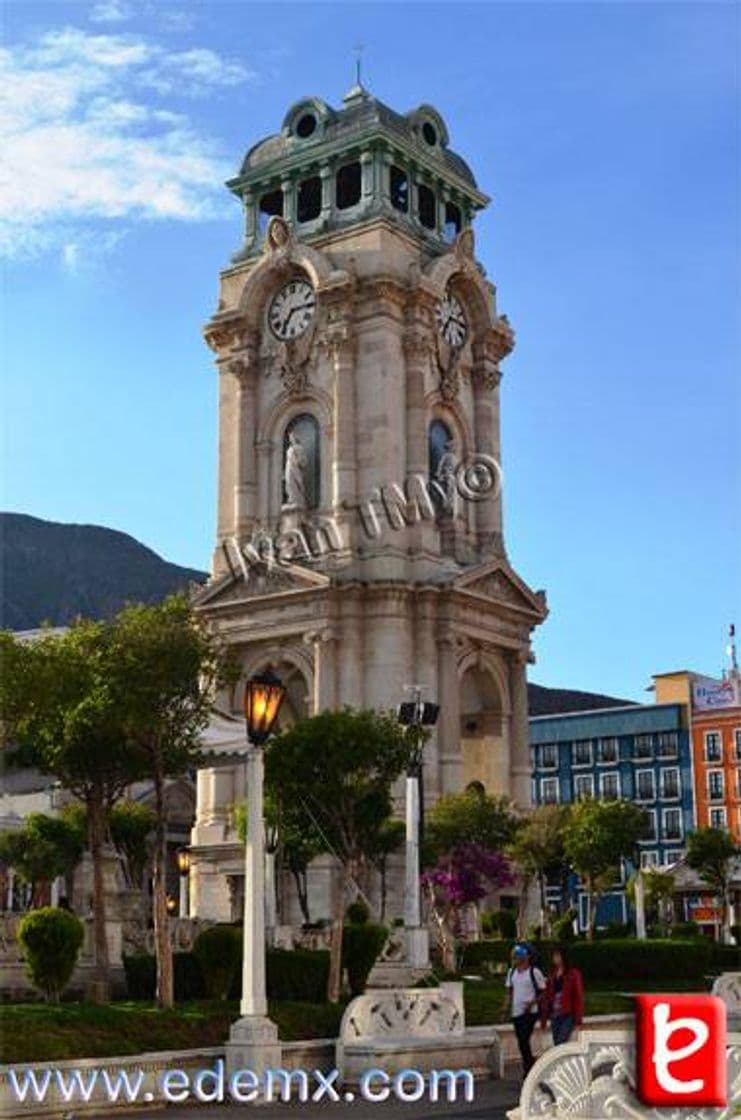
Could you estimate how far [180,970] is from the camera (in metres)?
33.6

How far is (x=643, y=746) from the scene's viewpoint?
384 feet

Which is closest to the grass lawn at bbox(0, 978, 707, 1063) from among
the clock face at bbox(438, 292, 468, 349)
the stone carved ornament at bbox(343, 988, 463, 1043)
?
the stone carved ornament at bbox(343, 988, 463, 1043)

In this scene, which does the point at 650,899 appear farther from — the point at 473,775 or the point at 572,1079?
the point at 572,1079

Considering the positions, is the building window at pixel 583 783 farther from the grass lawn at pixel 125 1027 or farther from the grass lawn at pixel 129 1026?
the grass lawn at pixel 125 1027

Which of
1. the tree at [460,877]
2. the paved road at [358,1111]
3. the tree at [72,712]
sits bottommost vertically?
the paved road at [358,1111]

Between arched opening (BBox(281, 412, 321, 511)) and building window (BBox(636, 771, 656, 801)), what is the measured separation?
55.5 meters

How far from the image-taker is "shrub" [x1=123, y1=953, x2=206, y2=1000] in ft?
109

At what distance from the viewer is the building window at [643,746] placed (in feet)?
382

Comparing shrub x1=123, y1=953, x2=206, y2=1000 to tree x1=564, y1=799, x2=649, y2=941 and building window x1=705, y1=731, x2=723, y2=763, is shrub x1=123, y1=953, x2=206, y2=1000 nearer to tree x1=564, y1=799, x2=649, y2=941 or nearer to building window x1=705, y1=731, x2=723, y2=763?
tree x1=564, y1=799, x2=649, y2=941

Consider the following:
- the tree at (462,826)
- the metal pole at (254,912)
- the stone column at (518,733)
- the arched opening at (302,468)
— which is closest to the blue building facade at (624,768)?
the stone column at (518,733)

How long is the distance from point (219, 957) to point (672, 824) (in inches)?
3473

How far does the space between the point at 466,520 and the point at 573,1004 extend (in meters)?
51.1

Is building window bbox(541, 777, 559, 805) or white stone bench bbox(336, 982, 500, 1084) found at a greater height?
building window bbox(541, 777, 559, 805)

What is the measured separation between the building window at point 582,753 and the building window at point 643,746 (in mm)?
4233
